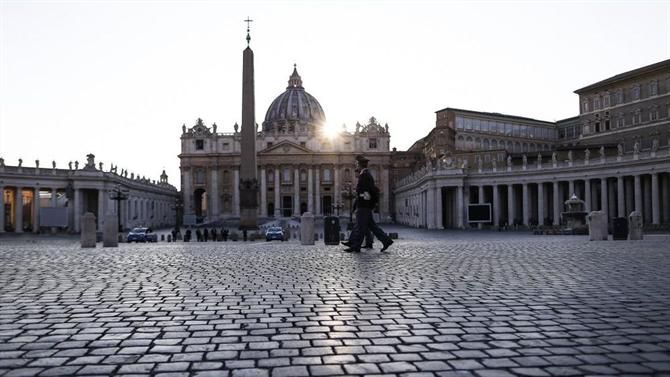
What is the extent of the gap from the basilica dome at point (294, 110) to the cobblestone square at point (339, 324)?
120m

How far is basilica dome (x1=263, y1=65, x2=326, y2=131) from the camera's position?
438ft

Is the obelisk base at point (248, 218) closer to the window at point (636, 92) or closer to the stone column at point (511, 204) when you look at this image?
the stone column at point (511, 204)

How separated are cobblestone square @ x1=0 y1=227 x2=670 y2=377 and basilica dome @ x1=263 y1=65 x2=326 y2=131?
120 meters

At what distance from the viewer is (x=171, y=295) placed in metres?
8.96

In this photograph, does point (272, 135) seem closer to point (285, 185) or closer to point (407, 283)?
point (285, 185)

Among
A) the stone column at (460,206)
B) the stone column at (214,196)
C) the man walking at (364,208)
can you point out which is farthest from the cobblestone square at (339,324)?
the stone column at (214,196)

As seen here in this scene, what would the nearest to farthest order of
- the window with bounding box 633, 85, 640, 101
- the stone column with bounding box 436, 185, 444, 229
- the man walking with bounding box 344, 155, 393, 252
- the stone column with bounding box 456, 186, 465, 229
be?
the man walking with bounding box 344, 155, 393, 252 < the stone column with bounding box 456, 186, 465, 229 < the stone column with bounding box 436, 185, 444, 229 < the window with bounding box 633, 85, 640, 101

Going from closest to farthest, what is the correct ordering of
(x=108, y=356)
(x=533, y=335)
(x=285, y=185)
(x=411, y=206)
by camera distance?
1. (x=108, y=356)
2. (x=533, y=335)
3. (x=411, y=206)
4. (x=285, y=185)

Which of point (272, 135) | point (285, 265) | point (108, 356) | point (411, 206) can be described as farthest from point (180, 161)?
point (108, 356)

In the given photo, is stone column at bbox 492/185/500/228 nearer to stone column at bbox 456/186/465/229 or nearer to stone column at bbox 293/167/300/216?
stone column at bbox 456/186/465/229

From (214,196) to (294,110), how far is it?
35535 mm

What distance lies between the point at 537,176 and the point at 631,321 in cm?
5241

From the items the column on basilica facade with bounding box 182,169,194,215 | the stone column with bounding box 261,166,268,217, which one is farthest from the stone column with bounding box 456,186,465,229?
the column on basilica facade with bounding box 182,169,194,215

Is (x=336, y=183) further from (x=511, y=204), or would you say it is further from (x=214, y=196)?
(x=511, y=204)
